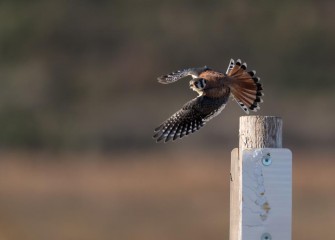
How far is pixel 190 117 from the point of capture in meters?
6.56

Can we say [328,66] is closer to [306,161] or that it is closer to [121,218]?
[306,161]

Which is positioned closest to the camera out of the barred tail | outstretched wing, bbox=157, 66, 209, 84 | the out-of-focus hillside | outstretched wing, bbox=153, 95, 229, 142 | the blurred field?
outstretched wing, bbox=153, 95, 229, 142

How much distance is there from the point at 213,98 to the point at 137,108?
11.1m

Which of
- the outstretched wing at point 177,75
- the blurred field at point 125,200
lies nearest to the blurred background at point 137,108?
the blurred field at point 125,200

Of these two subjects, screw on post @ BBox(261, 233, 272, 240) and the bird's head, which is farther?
the bird's head

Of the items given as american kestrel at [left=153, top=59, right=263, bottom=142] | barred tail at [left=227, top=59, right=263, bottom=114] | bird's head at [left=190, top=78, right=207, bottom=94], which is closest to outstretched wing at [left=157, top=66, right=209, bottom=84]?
american kestrel at [left=153, top=59, right=263, bottom=142]

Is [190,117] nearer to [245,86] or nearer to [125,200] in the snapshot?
[245,86]

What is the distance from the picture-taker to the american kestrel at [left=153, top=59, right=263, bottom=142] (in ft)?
21.2

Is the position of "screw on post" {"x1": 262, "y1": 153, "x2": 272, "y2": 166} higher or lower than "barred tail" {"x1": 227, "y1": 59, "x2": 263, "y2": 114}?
lower

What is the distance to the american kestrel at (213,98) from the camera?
6457 millimetres

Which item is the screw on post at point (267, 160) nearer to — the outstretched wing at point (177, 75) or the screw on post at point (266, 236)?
the screw on post at point (266, 236)

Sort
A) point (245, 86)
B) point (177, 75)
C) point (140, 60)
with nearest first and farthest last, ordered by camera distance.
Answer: point (245, 86), point (177, 75), point (140, 60)

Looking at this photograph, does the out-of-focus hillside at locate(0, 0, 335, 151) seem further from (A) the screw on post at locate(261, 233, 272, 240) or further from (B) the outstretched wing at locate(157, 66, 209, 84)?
(A) the screw on post at locate(261, 233, 272, 240)

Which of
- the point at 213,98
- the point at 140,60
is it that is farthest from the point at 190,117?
the point at 140,60
